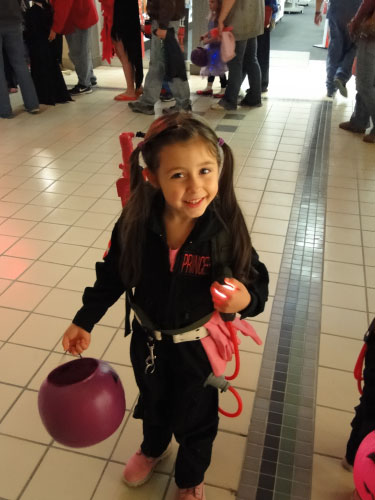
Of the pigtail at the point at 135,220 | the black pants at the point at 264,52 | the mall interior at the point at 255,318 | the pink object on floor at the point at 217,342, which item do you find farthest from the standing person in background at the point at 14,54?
the pink object on floor at the point at 217,342

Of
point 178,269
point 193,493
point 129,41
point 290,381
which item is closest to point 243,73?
point 129,41

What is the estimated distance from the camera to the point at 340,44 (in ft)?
19.0

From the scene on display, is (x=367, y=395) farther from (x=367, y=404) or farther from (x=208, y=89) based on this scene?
(x=208, y=89)

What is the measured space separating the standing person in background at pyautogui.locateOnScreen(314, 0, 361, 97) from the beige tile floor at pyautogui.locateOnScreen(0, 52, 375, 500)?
16.1 inches

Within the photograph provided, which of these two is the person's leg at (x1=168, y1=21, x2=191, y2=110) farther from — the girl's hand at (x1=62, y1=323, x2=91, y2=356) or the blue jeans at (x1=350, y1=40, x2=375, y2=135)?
the girl's hand at (x1=62, y1=323, x2=91, y2=356)

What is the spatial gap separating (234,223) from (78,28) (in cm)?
587

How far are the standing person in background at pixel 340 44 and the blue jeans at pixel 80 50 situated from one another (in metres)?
3.28

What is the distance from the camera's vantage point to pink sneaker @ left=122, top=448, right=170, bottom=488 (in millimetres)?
1639

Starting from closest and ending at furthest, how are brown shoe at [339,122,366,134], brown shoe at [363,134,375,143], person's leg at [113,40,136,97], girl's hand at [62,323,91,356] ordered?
girl's hand at [62,323,91,356]
brown shoe at [363,134,375,143]
brown shoe at [339,122,366,134]
person's leg at [113,40,136,97]

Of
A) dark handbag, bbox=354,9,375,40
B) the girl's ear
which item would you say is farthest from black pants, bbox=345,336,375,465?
dark handbag, bbox=354,9,375,40

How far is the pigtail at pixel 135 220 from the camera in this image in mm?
1253

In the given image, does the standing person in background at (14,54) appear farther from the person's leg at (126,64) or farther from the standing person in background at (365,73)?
the standing person in background at (365,73)

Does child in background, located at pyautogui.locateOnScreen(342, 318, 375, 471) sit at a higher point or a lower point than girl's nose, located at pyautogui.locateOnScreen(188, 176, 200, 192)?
lower

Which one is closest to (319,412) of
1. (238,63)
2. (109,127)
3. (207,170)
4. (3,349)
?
(207,170)
